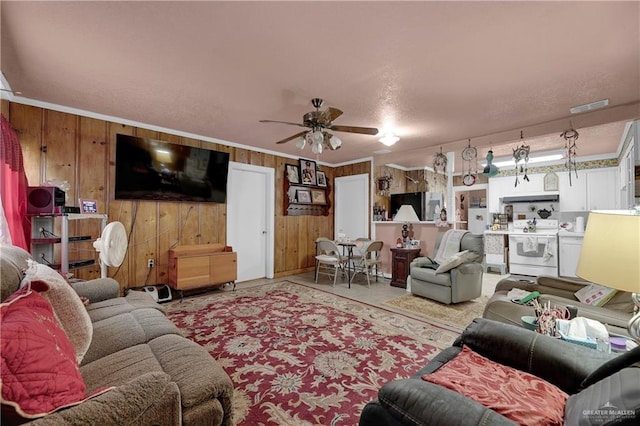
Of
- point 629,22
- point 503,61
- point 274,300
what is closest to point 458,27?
point 503,61

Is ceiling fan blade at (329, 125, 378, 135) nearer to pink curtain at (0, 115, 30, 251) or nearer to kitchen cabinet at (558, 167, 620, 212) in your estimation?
pink curtain at (0, 115, 30, 251)

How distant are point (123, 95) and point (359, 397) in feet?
11.5

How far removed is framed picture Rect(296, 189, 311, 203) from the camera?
18.5 ft

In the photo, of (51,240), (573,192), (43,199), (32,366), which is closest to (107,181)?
(43,199)

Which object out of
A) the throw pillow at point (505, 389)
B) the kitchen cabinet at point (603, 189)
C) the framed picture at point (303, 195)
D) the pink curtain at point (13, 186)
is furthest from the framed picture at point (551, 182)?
the pink curtain at point (13, 186)

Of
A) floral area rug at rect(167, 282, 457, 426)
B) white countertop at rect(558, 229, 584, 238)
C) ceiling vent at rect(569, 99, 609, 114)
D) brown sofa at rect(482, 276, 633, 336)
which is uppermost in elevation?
ceiling vent at rect(569, 99, 609, 114)

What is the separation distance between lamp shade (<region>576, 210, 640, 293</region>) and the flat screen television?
430 centimetres

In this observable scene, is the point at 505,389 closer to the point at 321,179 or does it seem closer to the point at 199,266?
the point at 199,266

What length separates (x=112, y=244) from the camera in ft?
8.77

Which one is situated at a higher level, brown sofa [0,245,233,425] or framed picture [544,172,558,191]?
framed picture [544,172,558,191]

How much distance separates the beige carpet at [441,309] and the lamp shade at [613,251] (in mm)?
2123

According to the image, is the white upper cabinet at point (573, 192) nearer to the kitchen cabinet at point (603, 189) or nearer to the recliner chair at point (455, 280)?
the kitchen cabinet at point (603, 189)

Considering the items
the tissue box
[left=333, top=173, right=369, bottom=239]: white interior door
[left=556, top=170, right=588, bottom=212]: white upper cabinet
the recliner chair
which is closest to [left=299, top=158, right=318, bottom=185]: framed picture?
[left=333, top=173, right=369, bottom=239]: white interior door

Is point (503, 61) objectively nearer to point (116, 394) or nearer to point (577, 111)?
point (577, 111)
